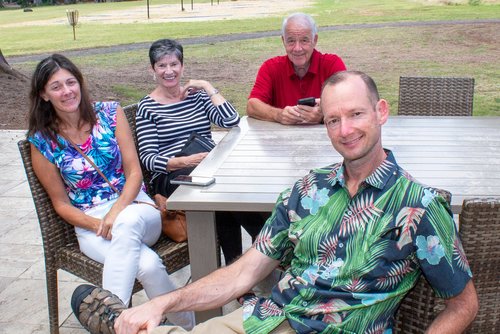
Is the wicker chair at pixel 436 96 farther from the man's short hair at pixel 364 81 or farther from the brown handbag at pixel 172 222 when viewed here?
the man's short hair at pixel 364 81

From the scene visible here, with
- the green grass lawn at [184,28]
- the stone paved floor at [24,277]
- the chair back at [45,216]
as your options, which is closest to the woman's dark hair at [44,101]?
the chair back at [45,216]

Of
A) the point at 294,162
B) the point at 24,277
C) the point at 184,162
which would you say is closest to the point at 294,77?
the point at 184,162

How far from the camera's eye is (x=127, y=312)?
1.57 metres

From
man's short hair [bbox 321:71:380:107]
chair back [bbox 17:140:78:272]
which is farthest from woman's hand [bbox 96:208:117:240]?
man's short hair [bbox 321:71:380:107]

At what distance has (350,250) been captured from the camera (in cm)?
167

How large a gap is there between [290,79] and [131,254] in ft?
5.29

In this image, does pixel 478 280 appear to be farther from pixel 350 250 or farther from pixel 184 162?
pixel 184 162

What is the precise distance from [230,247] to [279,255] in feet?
4.46

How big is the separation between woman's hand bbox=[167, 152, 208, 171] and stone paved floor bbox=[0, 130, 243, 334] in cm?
74

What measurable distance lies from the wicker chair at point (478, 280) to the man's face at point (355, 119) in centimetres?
31

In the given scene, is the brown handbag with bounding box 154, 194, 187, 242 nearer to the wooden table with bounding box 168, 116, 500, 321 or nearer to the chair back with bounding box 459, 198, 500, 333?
the wooden table with bounding box 168, 116, 500, 321

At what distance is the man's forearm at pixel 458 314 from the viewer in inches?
62.4

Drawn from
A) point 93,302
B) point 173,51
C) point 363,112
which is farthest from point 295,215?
point 173,51

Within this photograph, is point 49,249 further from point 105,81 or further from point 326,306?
point 105,81
